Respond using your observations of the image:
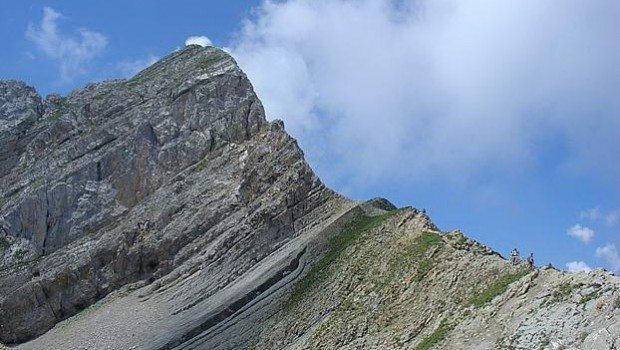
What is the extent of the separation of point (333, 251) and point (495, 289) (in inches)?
776

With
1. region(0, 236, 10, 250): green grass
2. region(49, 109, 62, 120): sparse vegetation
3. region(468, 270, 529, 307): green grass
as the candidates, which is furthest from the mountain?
region(0, 236, 10, 250): green grass

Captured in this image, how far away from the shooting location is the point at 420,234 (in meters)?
58.0

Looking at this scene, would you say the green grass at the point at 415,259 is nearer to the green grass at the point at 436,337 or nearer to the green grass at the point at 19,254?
the green grass at the point at 436,337

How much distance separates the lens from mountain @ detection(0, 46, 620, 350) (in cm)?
4584

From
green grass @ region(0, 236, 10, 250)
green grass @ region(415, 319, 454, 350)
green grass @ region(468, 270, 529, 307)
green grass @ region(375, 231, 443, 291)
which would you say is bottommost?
green grass @ region(415, 319, 454, 350)

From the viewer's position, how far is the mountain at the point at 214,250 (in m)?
45.8

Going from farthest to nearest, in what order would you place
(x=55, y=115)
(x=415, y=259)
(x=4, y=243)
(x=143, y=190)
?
1. (x=55, y=115)
2. (x=4, y=243)
3. (x=143, y=190)
4. (x=415, y=259)

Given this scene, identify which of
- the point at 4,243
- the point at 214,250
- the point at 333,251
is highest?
the point at 4,243

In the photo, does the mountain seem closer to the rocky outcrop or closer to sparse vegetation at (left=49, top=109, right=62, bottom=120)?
the rocky outcrop

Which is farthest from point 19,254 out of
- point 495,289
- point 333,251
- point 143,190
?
point 495,289

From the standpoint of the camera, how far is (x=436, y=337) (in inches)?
1754

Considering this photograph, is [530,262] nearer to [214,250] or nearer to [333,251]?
[333,251]

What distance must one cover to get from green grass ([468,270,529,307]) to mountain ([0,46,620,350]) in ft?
0.35

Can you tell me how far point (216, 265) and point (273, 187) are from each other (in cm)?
918
